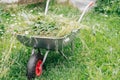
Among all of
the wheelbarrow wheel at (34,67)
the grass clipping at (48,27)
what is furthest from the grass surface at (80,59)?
the grass clipping at (48,27)

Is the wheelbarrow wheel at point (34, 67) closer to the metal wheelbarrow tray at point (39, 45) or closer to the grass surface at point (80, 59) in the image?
the metal wheelbarrow tray at point (39, 45)

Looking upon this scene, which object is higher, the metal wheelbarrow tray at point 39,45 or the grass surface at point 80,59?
the metal wheelbarrow tray at point 39,45

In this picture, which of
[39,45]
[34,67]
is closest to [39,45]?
[39,45]

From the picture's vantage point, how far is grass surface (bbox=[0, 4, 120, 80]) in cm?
505

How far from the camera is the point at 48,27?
4.98 m

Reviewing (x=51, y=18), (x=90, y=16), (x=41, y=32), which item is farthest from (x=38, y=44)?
(x=90, y=16)

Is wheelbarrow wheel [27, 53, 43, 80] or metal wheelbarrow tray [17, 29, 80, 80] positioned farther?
wheelbarrow wheel [27, 53, 43, 80]

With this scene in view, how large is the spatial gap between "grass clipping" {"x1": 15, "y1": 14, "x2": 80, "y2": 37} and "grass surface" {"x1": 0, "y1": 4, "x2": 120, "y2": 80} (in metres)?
0.25

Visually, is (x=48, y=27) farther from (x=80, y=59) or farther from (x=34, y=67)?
(x=80, y=59)

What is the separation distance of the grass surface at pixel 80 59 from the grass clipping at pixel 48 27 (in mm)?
253

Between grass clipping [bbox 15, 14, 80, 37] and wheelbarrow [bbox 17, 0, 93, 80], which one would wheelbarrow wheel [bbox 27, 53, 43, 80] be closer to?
wheelbarrow [bbox 17, 0, 93, 80]

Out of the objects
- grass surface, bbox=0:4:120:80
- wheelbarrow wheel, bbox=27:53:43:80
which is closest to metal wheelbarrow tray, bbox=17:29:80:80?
wheelbarrow wheel, bbox=27:53:43:80

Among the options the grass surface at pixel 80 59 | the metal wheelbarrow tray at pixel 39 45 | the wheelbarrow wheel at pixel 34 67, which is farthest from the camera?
the grass surface at pixel 80 59

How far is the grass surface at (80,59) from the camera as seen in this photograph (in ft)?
16.6
